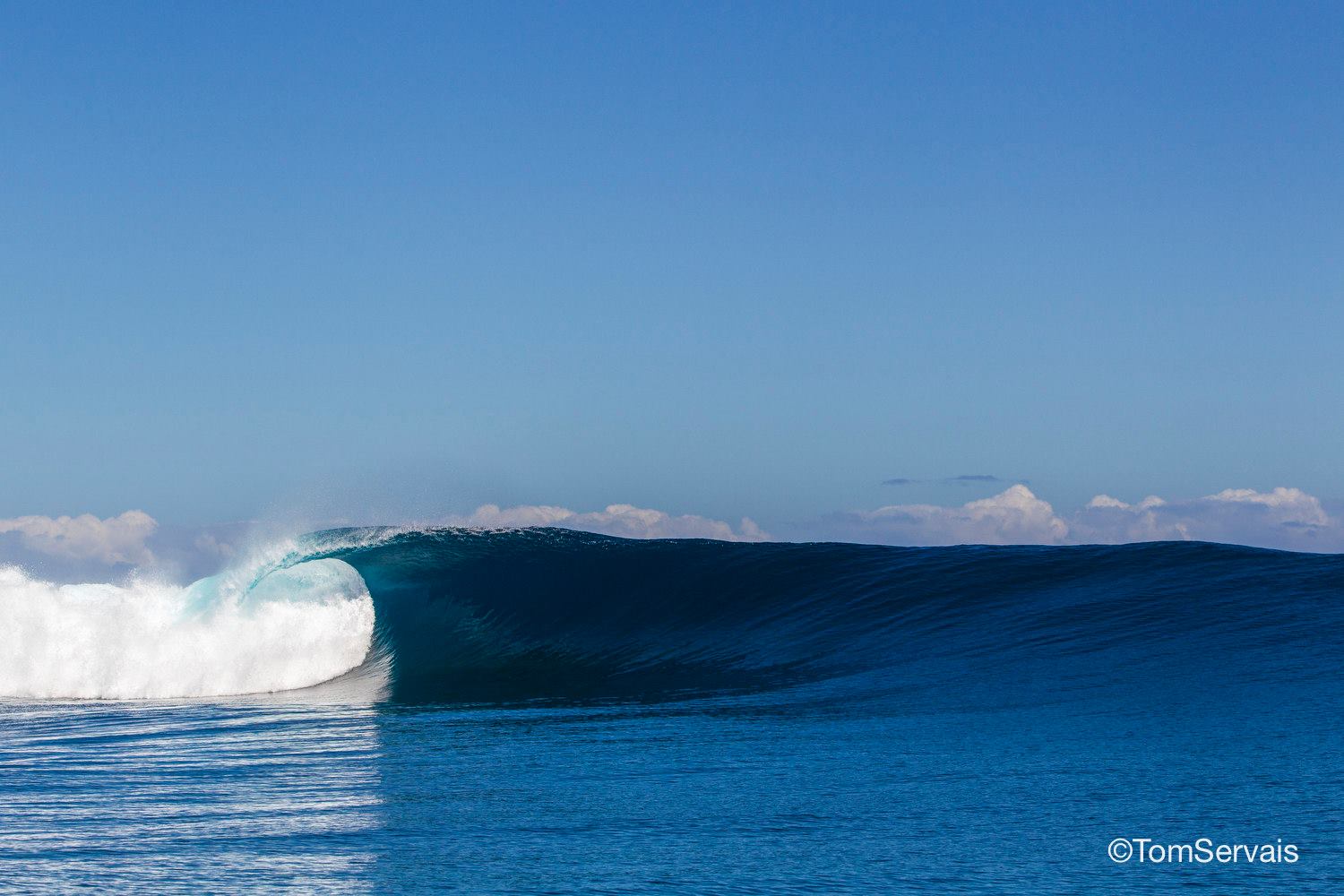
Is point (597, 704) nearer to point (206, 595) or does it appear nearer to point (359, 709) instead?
point (359, 709)

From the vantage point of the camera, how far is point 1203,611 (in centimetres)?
1079

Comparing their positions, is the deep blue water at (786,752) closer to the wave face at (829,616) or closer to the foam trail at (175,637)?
the wave face at (829,616)

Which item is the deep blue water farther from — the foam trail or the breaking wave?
the foam trail

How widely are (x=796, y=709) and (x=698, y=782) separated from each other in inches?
110

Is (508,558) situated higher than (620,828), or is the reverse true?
(508,558)

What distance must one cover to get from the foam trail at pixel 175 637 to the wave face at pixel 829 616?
764mm

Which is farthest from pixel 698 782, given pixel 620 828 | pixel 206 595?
pixel 206 595

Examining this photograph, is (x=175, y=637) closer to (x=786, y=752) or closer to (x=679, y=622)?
(x=679, y=622)

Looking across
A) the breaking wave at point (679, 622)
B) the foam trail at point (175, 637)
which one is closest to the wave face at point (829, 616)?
the breaking wave at point (679, 622)

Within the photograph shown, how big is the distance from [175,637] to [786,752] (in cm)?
959

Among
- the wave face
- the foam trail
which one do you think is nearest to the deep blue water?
the wave face

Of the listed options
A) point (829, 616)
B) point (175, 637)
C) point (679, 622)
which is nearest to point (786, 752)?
point (829, 616)

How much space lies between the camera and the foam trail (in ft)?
43.5

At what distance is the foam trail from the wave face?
76 cm
